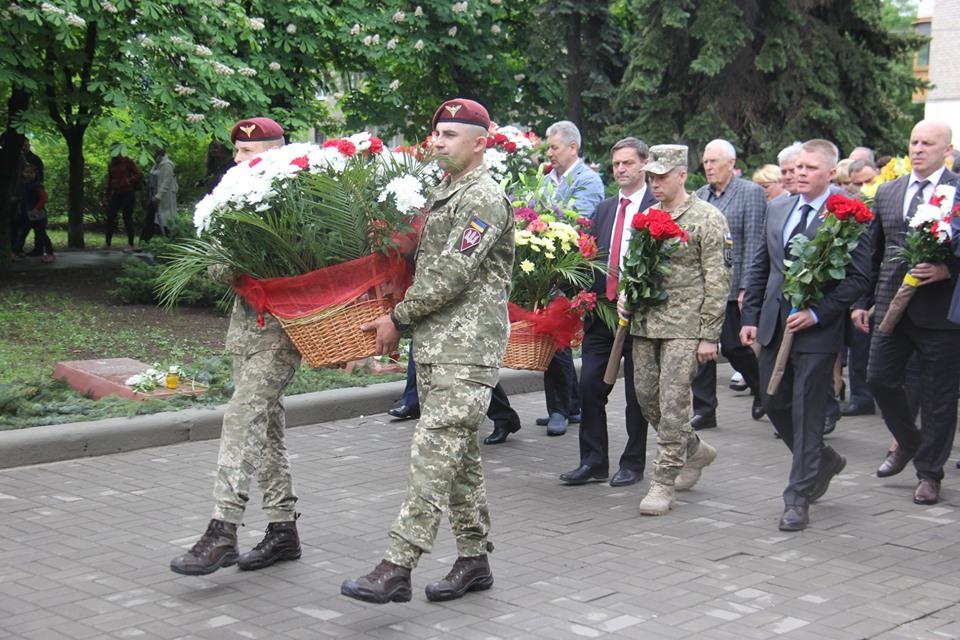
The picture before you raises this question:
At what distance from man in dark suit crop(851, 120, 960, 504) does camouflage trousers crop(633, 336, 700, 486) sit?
1301 mm

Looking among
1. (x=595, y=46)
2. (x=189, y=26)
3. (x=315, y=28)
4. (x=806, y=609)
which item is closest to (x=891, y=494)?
(x=806, y=609)

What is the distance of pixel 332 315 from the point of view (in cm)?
539

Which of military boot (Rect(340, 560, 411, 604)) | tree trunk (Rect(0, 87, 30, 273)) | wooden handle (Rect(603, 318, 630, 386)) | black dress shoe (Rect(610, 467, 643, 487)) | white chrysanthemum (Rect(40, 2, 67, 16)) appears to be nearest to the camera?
military boot (Rect(340, 560, 411, 604))

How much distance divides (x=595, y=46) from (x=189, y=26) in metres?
9.60

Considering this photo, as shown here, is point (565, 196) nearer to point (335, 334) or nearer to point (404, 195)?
point (404, 195)

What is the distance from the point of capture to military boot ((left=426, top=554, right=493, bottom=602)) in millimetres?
5406

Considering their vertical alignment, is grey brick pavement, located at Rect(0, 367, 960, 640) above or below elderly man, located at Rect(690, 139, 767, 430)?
below

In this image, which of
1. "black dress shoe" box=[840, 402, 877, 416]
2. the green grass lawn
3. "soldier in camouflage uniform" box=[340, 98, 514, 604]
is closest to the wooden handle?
"soldier in camouflage uniform" box=[340, 98, 514, 604]

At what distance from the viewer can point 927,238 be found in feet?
23.4

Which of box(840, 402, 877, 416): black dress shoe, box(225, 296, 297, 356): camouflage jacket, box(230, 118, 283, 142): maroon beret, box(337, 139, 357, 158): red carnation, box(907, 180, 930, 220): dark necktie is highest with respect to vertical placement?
box(230, 118, 283, 142): maroon beret

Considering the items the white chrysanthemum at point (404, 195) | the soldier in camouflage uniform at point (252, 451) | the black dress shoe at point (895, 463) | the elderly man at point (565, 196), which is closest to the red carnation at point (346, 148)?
the white chrysanthemum at point (404, 195)

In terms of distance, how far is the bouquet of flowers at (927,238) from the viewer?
23.2 ft

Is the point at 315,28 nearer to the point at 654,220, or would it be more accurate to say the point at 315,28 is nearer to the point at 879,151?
the point at 879,151

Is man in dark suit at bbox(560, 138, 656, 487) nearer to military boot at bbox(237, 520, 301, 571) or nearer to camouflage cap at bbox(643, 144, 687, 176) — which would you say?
camouflage cap at bbox(643, 144, 687, 176)
